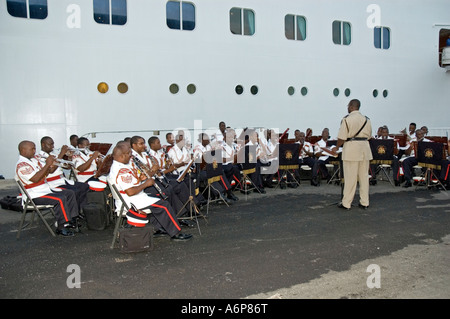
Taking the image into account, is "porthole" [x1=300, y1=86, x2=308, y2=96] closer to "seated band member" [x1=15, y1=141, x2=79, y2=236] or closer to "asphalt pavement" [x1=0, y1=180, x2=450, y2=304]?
"asphalt pavement" [x1=0, y1=180, x2=450, y2=304]

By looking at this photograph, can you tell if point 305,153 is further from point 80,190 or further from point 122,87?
point 80,190

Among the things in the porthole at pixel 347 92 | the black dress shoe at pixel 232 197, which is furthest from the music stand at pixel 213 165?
the porthole at pixel 347 92

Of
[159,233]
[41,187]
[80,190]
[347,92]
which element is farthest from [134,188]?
[347,92]

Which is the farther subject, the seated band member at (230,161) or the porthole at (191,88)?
the porthole at (191,88)

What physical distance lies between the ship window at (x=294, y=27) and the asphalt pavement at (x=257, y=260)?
697 centimetres

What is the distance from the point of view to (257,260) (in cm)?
414

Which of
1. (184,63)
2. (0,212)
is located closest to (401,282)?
(0,212)

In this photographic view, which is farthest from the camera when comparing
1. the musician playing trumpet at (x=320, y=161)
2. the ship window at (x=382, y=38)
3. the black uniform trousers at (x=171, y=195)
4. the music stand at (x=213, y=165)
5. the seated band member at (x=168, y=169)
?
the ship window at (x=382, y=38)

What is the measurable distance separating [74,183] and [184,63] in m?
5.08

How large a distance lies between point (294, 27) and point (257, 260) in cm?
924

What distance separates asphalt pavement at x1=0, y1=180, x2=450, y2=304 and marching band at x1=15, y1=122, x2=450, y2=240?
516mm

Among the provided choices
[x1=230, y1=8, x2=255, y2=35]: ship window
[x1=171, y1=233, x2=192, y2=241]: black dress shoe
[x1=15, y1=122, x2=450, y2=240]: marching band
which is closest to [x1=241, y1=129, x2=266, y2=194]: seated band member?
[x1=15, y1=122, x2=450, y2=240]: marching band

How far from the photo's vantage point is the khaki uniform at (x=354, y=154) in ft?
20.5

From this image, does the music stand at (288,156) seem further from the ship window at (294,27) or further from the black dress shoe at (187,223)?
the ship window at (294,27)
